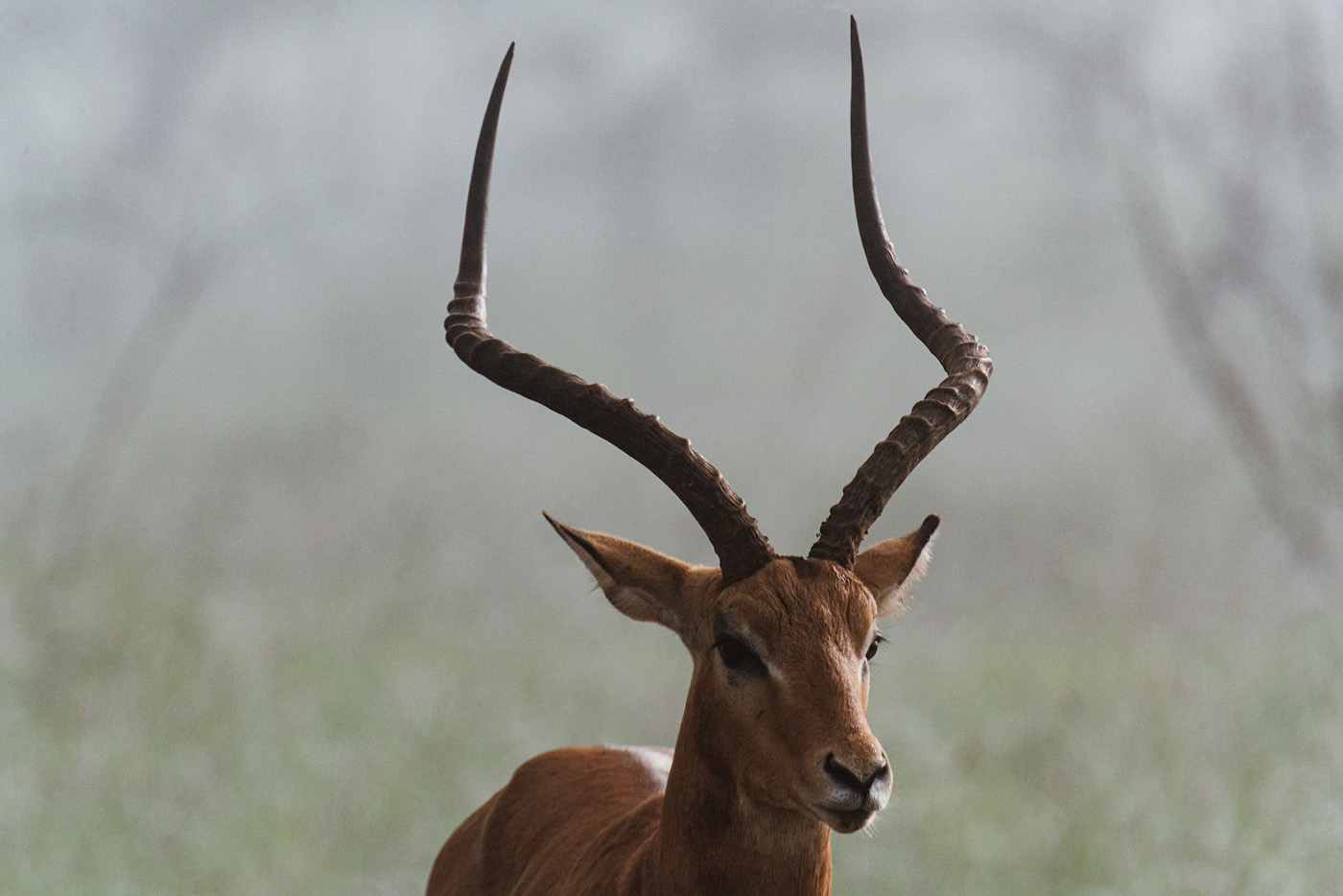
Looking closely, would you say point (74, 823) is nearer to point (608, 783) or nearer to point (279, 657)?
point (279, 657)

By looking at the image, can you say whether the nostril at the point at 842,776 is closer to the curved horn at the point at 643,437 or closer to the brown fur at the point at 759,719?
the brown fur at the point at 759,719

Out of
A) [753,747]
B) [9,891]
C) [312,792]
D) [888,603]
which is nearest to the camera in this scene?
[753,747]

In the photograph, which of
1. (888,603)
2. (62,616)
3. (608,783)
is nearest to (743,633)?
(888,603)

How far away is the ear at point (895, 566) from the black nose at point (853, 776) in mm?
561

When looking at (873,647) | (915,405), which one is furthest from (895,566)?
(915,405)

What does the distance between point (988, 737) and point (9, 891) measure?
4298 millimetres

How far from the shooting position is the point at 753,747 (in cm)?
219

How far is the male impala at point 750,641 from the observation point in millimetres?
2115

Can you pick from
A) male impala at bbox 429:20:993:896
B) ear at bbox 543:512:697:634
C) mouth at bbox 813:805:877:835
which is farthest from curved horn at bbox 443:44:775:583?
mouth at bbox 813:805:877:835

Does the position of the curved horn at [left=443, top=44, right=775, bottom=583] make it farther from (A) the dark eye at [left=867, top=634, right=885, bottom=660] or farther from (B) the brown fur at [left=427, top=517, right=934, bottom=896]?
(A) the dark eye at [left=867, top=634, right=885, bottom=660]

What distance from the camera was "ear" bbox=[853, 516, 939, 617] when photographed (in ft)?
8.25

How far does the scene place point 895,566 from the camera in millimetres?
2543

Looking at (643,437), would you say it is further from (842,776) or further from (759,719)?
(842,776)

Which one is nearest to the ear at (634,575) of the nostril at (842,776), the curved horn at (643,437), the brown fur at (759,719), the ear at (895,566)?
the brown fur at (759,719)
